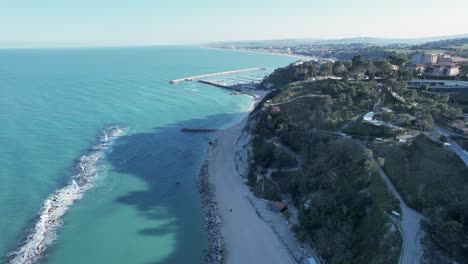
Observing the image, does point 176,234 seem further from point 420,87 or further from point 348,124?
point 420,87

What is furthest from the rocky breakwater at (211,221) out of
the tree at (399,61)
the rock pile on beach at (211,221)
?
the tree at (399,61)

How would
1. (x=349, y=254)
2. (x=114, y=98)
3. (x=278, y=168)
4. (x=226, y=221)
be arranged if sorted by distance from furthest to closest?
(x=114, y=98)
(x=278, y=168)
(x=226, y=221)
(x=349, y=254)

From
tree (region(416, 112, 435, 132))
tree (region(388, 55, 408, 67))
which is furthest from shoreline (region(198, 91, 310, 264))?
tree (region(388, 55, 408, 67))

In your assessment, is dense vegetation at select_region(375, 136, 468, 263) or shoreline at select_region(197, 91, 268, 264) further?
shoreline at select_region(197, 91, 268, 264)

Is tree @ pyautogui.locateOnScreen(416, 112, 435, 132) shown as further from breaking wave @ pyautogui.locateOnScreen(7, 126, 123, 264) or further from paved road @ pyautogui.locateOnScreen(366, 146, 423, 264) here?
breaking wave @ pyautogui.locateOnScreen(7, 126, 123, 264)

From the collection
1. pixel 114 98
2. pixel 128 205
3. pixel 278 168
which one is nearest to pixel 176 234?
pixel 128 205
